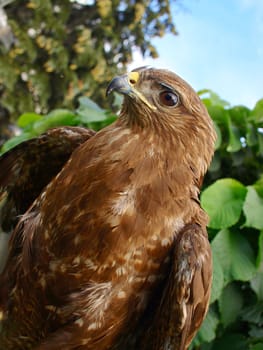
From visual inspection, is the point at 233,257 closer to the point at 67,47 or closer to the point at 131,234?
the point at 131,234

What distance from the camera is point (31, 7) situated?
17.2 feet

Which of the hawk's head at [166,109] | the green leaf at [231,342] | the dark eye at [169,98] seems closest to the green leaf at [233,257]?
the green leaf at [231,342]

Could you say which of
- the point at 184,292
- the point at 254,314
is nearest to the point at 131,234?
the point at 184,292

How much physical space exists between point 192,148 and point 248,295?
3.07 ft

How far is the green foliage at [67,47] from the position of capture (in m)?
5.21

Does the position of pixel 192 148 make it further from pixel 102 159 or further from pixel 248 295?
pixel 248 295

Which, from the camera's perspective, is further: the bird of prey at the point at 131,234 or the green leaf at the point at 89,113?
the green leaf at the point at 89,113

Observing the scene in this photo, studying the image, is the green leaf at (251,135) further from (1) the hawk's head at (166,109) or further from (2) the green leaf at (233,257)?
(1) the hawk's head at (166,109)

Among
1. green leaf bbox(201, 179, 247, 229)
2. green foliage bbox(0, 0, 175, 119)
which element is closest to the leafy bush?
green leaf bbox(201, 179, 247, 229)

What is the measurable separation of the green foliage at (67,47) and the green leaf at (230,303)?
11.7 feet

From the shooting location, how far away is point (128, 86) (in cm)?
151

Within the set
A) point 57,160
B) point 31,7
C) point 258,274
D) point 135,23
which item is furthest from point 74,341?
point 135,23

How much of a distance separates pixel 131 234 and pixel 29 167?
0.56 m

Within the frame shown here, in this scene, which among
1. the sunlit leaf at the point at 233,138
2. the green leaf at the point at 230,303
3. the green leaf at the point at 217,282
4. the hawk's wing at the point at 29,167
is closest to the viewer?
the hawk's wing at the point at 29,167
